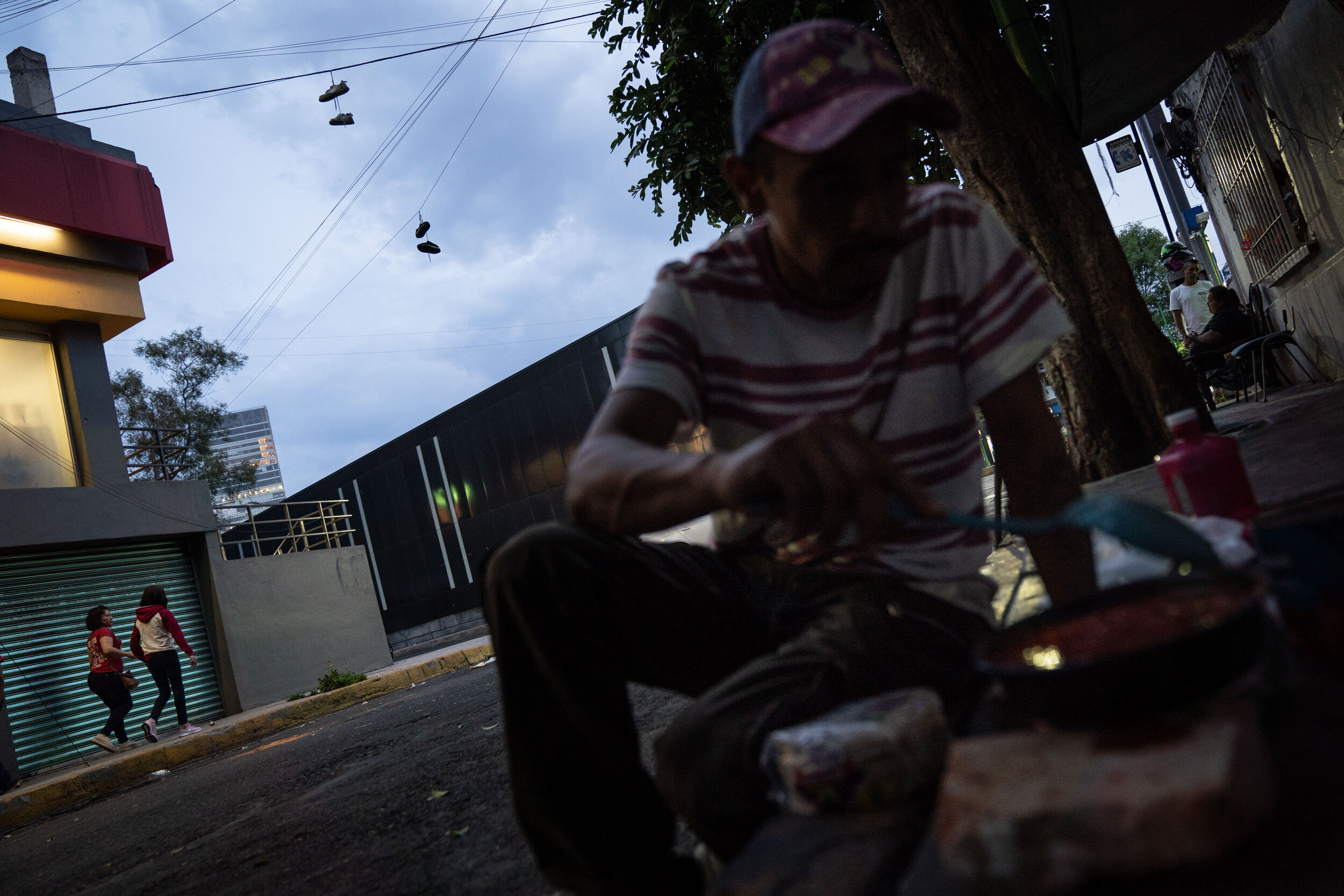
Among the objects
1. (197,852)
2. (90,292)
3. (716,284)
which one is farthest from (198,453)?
(716,284)

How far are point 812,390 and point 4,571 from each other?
12.8 meters

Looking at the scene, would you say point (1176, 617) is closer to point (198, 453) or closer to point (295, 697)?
point (295, 697)

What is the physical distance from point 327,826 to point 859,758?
2992mm

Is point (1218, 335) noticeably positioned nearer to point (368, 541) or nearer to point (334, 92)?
point (334, 92)

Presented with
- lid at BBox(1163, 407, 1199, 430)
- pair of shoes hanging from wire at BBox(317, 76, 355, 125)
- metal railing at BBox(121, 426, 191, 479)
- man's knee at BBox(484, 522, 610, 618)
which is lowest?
lid at BBox(1163, 407, 1199, 430)

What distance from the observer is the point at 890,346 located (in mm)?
1534

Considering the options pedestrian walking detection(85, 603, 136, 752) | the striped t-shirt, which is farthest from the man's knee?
pedestrian walking detection(85, 603, 136, 752)

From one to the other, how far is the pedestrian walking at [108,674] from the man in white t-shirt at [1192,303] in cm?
1222

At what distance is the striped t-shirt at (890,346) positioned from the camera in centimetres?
152

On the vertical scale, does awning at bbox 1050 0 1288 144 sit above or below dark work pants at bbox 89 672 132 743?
above

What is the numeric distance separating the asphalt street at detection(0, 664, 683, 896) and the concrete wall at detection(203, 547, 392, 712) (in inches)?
263

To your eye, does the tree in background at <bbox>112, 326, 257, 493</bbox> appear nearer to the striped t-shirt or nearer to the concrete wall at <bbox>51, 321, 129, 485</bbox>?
the concrete wall at <bbox>51, 321, 129, 485</bbox>

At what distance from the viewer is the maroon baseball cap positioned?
131 centimetres

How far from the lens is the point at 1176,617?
1.15 m
